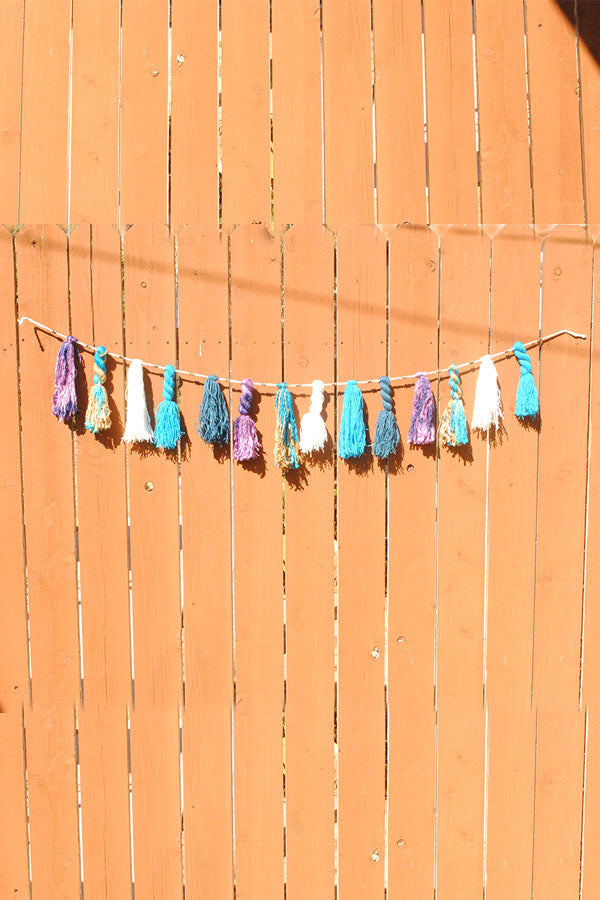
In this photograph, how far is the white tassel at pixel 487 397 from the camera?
213cm

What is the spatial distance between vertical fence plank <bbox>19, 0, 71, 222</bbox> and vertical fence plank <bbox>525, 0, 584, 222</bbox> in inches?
52.4

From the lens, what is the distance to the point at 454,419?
213 cm

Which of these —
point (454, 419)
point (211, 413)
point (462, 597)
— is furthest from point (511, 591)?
point (211, 413)

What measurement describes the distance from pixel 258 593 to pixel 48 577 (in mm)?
608

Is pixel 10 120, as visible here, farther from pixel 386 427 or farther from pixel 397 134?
pixel 386 427

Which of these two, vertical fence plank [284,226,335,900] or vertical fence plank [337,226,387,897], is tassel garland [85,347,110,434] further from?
vertical fence plank [337,226,387,897]

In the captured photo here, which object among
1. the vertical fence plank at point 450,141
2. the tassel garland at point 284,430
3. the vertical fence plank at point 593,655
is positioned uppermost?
the vertical fence plank at point 450,141

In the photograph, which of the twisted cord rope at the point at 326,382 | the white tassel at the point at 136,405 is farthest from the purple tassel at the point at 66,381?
the white tassel at the point at 136,405

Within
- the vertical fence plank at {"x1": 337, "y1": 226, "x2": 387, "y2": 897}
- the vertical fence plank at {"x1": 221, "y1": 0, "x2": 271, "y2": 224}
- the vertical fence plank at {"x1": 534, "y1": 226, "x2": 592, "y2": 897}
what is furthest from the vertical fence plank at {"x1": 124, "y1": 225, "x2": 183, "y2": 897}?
the vertical fence plank at {"x1": 534, "y1": 226, "x2": 592, "y2": 897}

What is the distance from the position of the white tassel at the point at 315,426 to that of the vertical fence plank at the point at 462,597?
344 millimetres

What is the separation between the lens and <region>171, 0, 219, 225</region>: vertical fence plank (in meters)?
2.18

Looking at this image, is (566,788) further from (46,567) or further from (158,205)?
(158,205)

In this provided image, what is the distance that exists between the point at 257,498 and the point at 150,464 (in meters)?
0.32

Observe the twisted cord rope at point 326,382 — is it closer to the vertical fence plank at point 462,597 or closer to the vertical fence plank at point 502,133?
the vertical fence plank at point 462,597
